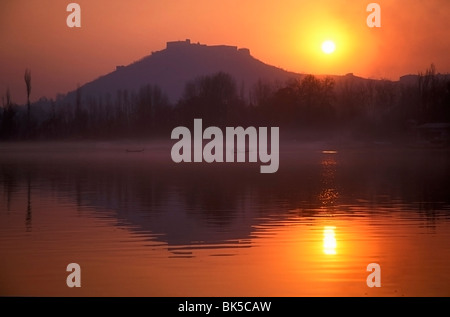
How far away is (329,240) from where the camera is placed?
13344 millimetres

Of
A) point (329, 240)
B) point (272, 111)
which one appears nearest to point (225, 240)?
point (329, 240)

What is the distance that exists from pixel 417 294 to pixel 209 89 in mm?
85880

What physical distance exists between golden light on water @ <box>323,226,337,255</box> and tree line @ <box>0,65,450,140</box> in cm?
6053

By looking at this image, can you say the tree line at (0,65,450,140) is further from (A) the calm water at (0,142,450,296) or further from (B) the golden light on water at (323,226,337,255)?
(B) the golden light on water at (323,226,337,255)

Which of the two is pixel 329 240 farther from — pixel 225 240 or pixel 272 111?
pixel 272 111

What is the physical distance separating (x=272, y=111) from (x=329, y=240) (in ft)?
248

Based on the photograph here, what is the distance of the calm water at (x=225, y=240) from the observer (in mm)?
9914

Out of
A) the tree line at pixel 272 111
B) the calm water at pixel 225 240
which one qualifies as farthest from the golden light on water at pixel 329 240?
the tree line at pixel 272 111

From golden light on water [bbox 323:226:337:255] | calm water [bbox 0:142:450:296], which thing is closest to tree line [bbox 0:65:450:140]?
calm water [bbox 0:142:450:296]

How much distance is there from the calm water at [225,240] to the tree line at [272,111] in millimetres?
55082

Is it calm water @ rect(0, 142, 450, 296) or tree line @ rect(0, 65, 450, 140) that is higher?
tree line @ rect(0, 65, 450, 140)

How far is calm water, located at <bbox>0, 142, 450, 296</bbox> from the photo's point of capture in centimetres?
991

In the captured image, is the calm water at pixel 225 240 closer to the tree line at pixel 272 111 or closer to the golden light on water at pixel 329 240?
the golden light on water at pixel 329 240

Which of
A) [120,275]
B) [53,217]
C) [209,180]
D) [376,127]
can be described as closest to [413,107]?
[376,127]
